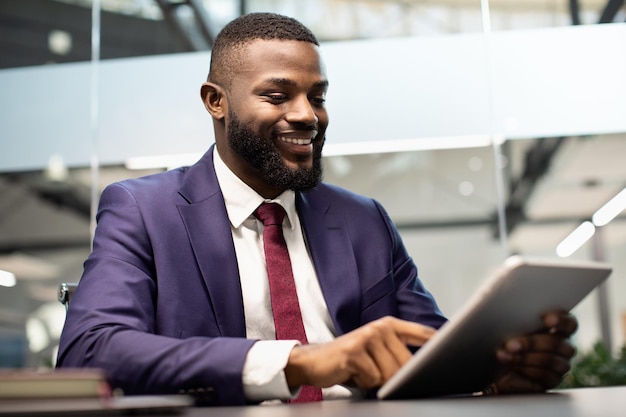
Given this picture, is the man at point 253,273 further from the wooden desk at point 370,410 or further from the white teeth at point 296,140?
the wooden desk at point 370,410

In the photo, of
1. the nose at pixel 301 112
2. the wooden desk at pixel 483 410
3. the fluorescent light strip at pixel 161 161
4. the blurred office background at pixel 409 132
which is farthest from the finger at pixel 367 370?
the fluorescent light strip at pixel 161 161

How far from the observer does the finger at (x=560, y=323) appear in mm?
1004

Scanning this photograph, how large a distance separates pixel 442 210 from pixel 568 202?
61 centimetres

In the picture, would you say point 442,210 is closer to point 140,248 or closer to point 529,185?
point 529,185

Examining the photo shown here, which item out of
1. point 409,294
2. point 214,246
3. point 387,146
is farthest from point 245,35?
point 387,146

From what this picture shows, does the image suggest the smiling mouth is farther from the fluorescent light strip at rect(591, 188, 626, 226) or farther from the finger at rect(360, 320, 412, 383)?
the fluorescent light strip at rect(591, 188, 626, 226)

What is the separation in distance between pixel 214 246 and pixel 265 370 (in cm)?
46

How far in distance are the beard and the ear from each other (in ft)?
0.35

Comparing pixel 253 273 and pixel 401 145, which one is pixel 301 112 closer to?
pixel 253 273

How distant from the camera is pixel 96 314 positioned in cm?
120

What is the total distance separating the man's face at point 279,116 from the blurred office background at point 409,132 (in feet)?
6.49

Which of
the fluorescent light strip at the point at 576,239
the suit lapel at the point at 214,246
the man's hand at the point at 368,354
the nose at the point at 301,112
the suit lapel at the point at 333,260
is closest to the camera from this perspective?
the man's hand at the point at 368,354

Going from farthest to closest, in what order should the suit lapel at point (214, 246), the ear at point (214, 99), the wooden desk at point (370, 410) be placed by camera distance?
the ear at point (214, 99), the suit lapel at point (214, 246), the wooden desk at point (370, 410)

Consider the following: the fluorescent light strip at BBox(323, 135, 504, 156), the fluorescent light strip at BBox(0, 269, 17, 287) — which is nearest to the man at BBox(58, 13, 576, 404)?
the fluorescent light strip at BBox(323, 135, 504, 156)
